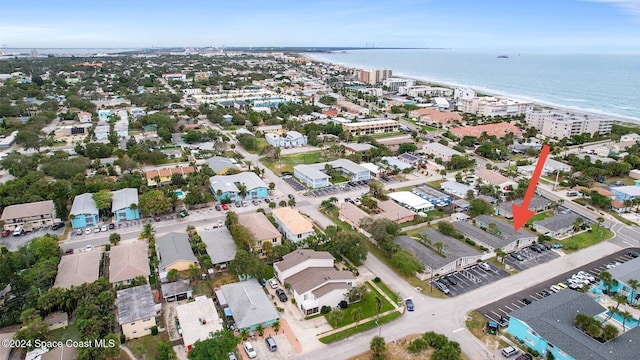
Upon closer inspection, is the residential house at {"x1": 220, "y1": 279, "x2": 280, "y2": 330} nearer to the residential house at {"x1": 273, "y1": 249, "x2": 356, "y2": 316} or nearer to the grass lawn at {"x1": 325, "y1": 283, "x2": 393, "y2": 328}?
the residential house at {"x1": 273, "y1": 249, "x2": 356, "y2": 316}

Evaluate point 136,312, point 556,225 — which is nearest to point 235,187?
point 136,312

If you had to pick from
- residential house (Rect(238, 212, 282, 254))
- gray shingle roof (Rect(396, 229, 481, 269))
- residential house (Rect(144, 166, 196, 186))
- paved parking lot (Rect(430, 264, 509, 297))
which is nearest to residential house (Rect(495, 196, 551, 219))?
gray shingle roof (Rect(396, 229, 481, 269))

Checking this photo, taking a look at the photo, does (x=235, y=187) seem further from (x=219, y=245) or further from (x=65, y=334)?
(x=65, y=334)

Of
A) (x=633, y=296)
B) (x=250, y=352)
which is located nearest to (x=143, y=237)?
(x=250, y=352)

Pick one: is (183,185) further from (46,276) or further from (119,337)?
(119,337)

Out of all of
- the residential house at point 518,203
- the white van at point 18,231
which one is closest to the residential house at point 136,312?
the white van at point 18,231

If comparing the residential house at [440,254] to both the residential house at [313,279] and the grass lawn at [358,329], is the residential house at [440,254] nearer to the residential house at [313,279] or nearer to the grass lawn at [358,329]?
the grass lawn at [358,329]
